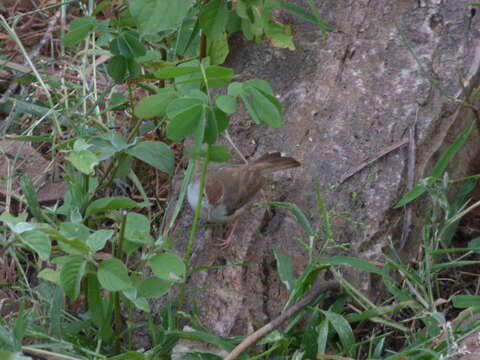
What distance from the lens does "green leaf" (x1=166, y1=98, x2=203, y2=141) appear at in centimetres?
294

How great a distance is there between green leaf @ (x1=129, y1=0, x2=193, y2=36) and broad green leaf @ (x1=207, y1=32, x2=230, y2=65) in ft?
2.52

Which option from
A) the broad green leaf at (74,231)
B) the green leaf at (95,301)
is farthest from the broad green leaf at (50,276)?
the broad green leaf at (74,231)

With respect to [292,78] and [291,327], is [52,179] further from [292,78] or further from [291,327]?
[291,327]

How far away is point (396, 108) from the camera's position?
3844 mm

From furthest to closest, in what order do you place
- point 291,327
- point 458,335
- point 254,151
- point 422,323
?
1. point 254,151
2. point 422,323
3. point 291,327
4. point 458,335

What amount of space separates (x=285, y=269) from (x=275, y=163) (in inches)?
24.7

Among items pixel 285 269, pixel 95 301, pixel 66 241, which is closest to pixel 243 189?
pixel 285 269

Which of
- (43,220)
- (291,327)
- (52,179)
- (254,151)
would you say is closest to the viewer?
(291,327)

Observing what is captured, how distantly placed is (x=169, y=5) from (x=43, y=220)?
3.91 feet

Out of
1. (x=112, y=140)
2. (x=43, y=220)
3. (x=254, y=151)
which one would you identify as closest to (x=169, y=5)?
(x=112, y=140)

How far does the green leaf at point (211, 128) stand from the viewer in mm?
2946

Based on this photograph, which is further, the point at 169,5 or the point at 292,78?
the point at 292,78

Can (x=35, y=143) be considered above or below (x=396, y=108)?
below

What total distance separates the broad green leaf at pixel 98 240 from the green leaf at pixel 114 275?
7 centimetres
